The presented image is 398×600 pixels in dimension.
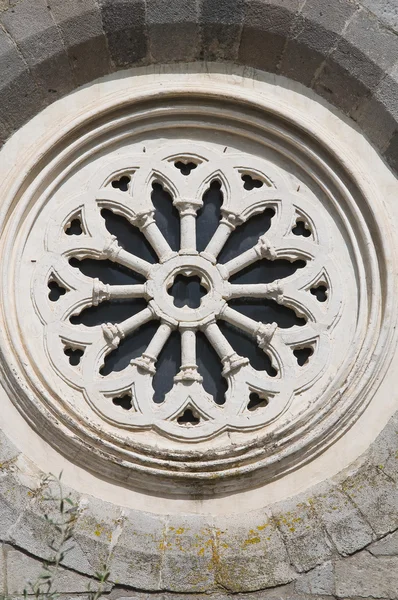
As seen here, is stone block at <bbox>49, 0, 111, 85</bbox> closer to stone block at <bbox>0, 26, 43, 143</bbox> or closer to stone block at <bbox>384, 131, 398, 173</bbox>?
stone block at <bbox>0, 26, 43, 143</bbox>

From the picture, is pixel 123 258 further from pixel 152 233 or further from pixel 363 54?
pixel 363 54

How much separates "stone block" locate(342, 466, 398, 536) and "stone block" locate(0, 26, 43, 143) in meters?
3.38

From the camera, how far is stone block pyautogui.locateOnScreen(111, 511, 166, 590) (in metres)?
7.79

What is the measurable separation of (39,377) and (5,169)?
1.52 m

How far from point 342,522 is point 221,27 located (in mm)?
3607

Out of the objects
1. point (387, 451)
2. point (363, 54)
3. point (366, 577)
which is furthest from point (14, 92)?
point (366, 577)

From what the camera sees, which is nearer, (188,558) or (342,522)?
(188,558)

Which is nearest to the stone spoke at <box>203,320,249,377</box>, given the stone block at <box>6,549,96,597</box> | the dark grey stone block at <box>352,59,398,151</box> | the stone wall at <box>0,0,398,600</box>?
the stone wall at <box>0,0,398,600</box>

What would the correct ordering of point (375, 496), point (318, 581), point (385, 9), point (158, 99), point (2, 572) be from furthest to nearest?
point (158, 99)
point (385, 9)
point (375, 496)
point (318, 581)
point (2, 572)

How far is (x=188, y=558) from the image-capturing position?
310 inches

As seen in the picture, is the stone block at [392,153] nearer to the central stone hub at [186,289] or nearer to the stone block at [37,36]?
the central stone hub at [186,289]

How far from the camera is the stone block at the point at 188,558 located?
7801mm

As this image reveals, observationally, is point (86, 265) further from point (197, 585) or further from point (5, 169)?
point (197, 585)

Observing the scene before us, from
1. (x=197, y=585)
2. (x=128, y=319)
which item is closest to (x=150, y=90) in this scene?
(x=128, y=319)
